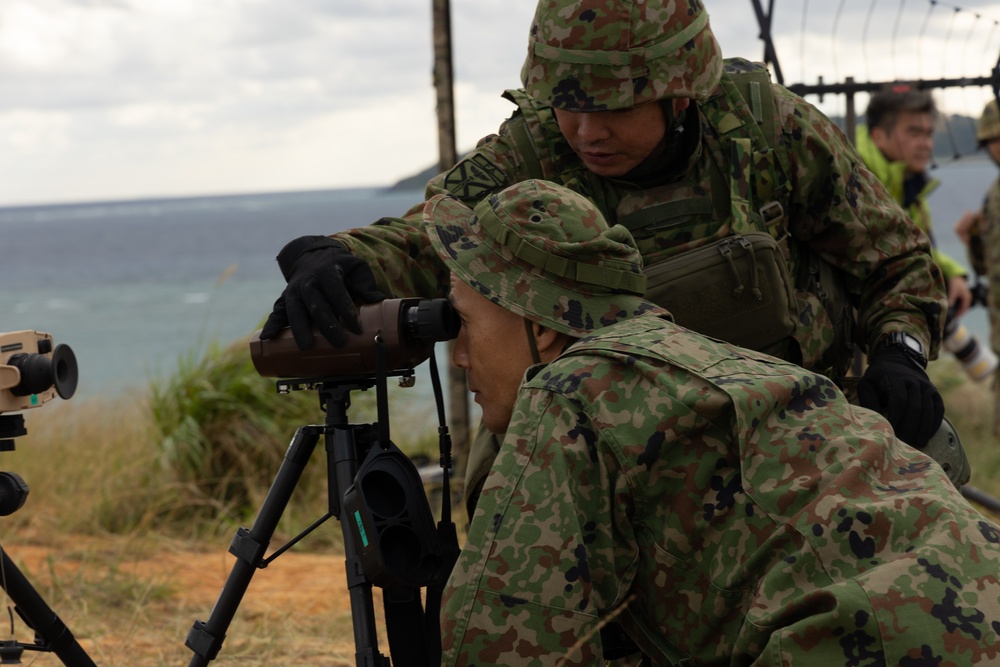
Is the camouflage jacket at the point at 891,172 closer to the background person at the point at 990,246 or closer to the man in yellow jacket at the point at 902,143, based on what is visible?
the man in yellow jacket at the point at 902,143

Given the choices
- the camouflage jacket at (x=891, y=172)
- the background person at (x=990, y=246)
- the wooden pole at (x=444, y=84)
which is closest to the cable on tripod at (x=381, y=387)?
the wooden pole at (x=444, y=84)

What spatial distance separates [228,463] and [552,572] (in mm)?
4461

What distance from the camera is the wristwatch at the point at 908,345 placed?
299 cm

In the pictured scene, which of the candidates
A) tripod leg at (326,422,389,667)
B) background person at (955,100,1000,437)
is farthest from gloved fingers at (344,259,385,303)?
background person at (955,100,1000,437)

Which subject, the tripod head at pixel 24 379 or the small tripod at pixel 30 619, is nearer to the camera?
the tripod head at pixel 24 379

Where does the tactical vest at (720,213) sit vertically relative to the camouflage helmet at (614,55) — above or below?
below

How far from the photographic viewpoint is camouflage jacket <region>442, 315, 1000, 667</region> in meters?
1.73

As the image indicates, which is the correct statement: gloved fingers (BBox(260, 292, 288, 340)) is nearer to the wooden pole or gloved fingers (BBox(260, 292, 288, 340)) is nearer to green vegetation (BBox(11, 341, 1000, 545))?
the wooden pole

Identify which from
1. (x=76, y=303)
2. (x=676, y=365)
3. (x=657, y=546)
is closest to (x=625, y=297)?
(x=676, y=365)

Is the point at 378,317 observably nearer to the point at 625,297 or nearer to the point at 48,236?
the point at 625,297

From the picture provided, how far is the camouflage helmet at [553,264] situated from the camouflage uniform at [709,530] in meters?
0.13

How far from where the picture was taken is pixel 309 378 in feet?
8.08

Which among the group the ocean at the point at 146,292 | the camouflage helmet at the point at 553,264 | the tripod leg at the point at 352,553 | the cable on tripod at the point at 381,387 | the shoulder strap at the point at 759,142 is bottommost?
the ocean at the point at 146,292

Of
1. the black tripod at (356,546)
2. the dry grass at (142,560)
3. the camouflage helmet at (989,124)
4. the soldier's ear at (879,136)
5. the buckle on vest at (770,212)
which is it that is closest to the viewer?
the black tripod at (356,546)
